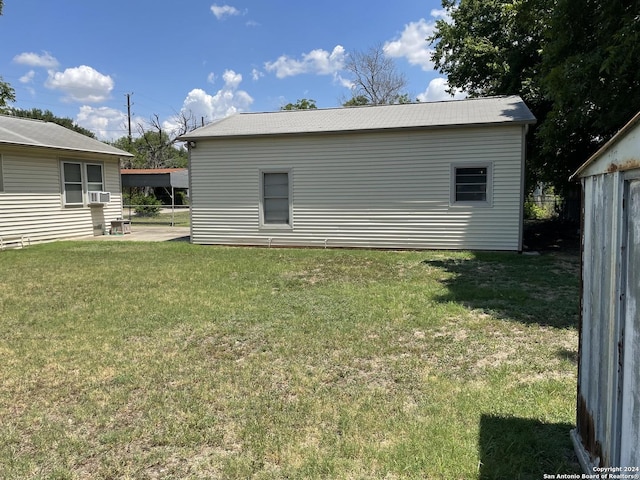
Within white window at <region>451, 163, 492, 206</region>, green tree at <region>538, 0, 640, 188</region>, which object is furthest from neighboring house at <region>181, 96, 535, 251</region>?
green tree at <region>538, 0, 640, 188</region>

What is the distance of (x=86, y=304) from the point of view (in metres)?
5.65

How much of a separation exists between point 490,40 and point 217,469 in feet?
53.9

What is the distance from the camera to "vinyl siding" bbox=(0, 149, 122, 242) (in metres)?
11.6

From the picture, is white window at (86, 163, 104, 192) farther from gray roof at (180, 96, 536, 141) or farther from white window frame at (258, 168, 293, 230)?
white window frame at (258, 168, 293, 230)

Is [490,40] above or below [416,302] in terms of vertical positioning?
above

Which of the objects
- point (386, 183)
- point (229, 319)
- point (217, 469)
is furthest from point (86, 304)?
point (386, 183)

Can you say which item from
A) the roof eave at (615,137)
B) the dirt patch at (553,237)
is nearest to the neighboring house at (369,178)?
the dirt patch at (553,237)

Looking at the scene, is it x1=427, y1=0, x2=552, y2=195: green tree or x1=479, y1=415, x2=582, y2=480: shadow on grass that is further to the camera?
x1=427, y1=0, x2=552, y2=195: green tree

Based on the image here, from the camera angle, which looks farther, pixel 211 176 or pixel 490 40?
pixel 490 40

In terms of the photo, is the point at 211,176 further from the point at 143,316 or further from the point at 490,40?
the point at 490,40

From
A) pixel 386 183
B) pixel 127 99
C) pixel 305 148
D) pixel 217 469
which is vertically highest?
pixel 127 99

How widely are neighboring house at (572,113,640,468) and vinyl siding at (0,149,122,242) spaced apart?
1322cm

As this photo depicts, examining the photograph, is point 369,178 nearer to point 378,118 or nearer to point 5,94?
point 378,118

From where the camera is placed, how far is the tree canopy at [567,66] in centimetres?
687
